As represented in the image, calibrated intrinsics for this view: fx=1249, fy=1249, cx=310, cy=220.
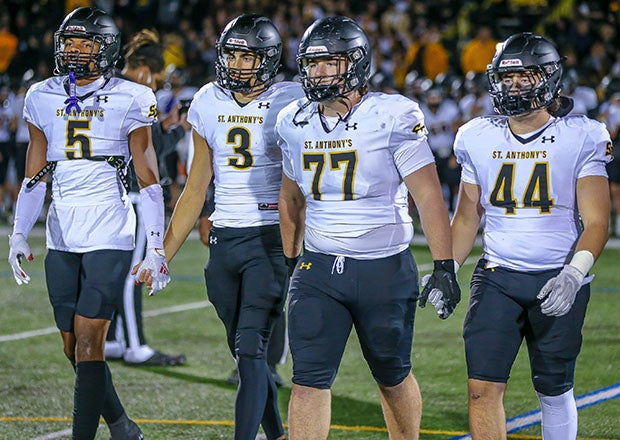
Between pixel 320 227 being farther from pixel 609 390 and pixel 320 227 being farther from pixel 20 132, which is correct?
pixel 20 132

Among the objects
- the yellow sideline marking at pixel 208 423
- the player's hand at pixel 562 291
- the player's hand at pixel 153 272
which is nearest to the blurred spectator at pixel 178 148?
the yellow sideline marking at pixel 208 423

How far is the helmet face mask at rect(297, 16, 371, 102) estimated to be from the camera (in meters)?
4.60

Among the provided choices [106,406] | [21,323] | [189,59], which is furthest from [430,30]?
[106,406]

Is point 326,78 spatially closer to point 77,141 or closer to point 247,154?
point 247,154

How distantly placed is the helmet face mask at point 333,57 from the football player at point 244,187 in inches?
20.7

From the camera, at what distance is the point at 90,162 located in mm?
5230

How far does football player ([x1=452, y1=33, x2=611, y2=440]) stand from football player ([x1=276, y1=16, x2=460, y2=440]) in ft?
0.71

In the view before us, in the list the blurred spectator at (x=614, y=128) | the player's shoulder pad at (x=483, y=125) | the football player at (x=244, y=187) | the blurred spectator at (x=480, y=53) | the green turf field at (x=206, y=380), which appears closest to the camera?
the player's shoulder pad at (x=483, y=125)

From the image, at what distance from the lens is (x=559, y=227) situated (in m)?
4.65

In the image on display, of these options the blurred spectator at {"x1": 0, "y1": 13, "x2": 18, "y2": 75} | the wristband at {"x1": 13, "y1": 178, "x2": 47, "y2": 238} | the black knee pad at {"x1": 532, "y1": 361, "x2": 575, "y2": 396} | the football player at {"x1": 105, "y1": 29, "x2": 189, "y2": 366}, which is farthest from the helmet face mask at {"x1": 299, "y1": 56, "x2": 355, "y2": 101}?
the blurred spectator at {"x1": 0, "y1": 13, "x2": 18, "y2": 75}

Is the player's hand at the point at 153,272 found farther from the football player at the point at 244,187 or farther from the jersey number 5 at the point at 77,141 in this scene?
the jersey number 5 at the point at 77,141

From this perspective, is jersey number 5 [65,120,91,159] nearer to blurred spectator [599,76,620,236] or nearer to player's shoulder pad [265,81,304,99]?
player's shoulder pad [265,81,304,99]

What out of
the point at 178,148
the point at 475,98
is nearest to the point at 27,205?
the point at 178,148

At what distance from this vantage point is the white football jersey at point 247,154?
5.16 meters
